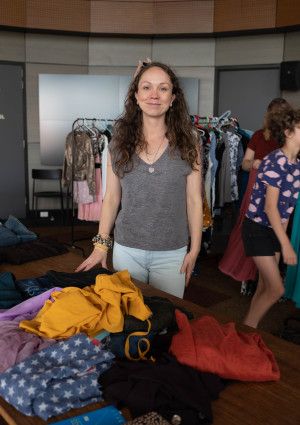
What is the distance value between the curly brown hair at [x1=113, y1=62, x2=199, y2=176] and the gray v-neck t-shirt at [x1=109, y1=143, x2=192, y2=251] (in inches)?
1.3

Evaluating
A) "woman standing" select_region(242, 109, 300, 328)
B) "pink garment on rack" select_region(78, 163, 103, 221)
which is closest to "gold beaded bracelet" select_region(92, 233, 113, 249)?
"woman standing" select_region(242, 109, 300, 328)

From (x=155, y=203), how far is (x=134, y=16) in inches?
223

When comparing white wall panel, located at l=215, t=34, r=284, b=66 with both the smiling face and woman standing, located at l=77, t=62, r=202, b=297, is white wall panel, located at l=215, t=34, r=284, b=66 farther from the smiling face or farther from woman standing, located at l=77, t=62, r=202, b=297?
the smiling face

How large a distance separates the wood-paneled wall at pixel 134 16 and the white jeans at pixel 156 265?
5.20 metres

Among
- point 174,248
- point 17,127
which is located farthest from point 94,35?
point 174,248

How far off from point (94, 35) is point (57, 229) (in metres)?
3.00

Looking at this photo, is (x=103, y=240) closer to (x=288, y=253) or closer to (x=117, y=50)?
(x=288, y=253)

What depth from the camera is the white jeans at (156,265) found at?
6.46ft

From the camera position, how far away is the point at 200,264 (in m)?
5.25

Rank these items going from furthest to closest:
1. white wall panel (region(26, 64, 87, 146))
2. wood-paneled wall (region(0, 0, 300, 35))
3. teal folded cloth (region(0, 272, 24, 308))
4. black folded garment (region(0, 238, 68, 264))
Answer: white wall panel (region(26, 64, 87, 146)) < wood-paneled wall (region(0, 0, 300, 35)) < black folded garment (region(0, 238, 68, 264)) < teal folded cloth (region(0, 272, 24, 308))

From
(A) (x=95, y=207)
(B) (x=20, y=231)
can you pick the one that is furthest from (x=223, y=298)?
(B) (x=20, y=231)

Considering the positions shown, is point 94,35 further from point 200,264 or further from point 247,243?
point 247,243

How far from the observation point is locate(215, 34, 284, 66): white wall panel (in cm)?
648

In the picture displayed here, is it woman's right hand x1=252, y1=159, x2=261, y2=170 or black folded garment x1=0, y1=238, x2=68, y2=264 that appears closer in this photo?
black folded garment x1=0, y1=238, x2=68, y2=264
